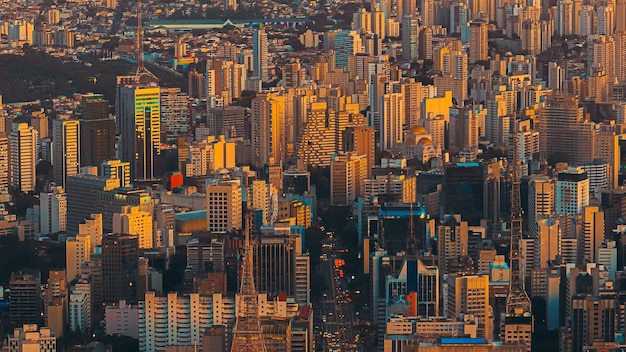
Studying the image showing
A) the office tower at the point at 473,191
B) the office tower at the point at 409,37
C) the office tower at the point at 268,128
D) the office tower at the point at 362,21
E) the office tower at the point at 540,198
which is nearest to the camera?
the office tower at the point at 540,198

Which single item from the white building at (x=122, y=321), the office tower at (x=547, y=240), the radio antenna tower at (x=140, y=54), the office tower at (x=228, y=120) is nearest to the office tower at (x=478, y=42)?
the radio antenna tower at (x=140, y=54)

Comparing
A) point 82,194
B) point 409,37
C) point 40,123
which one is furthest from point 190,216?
point 409,37

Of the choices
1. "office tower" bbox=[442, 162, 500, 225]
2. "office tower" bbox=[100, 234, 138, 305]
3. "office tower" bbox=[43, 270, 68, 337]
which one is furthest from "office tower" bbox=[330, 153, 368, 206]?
"office tower" bbox=[43, 270, 68, 337]

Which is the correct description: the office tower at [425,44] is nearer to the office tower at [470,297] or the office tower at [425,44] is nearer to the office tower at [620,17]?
the office tower at [620,17]

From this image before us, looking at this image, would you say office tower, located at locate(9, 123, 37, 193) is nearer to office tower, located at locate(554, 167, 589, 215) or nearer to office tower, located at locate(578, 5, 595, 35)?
office tower, located at locate(554, 167, 589, 215)

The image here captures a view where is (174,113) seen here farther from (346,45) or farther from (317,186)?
(346,45)
